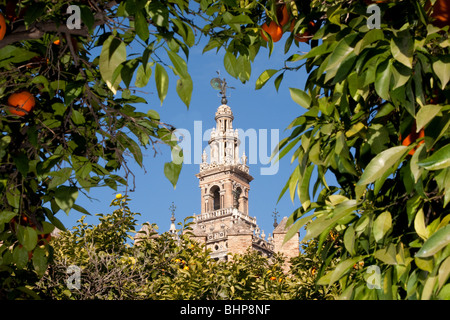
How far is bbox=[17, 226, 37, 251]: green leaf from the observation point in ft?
11.4

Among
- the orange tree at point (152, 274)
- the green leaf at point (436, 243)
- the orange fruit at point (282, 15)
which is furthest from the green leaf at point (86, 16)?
the orange tree at point (152, 274)

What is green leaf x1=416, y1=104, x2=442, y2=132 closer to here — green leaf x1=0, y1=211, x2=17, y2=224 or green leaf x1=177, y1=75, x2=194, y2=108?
green leaf x1=177, y1=75, x2=194, y2=108

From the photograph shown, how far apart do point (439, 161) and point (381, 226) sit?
2.03ft

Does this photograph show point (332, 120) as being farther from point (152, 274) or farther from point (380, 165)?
point (152, 274)

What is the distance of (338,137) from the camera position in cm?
286

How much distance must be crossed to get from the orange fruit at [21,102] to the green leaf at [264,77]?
1.57 meters

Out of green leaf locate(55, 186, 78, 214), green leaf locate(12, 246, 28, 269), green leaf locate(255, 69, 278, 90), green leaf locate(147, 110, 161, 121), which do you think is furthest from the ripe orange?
green leaf locate(12, 246, 28, 269)

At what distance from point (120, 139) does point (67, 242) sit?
11.7 metres

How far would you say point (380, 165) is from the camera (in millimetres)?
2307

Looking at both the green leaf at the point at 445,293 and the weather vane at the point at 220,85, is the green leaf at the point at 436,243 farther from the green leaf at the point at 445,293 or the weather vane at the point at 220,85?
the weather vane at the point at 220,85

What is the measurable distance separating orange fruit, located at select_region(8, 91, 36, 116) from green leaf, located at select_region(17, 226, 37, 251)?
804 mm

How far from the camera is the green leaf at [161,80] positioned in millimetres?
2525
